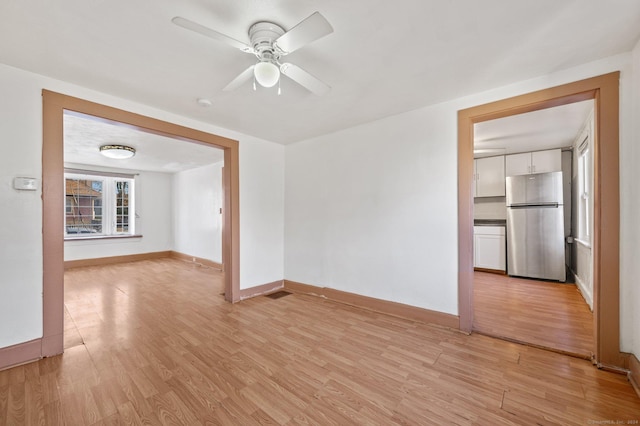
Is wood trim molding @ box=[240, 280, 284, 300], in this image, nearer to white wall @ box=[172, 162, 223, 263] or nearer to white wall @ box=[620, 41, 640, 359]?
white wall @ box=[172, 162, 223, 263]

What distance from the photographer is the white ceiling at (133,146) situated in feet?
11.7

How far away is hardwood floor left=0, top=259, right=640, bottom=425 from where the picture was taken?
1.54 metres

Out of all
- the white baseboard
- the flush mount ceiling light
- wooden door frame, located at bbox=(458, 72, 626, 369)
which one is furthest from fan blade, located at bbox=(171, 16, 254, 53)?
the white baseboard

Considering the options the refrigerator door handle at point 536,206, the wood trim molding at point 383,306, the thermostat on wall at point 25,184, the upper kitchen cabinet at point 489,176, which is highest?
the upper kitchen cabinet at point 489,176

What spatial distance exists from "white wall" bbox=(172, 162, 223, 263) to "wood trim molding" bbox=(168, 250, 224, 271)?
0.07 m

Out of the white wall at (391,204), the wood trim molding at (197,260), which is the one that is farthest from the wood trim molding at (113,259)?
the white wall at (391,204)

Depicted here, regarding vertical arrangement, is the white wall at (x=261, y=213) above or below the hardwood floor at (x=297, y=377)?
above

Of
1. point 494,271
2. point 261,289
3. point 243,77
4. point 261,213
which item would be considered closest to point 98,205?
point 261,213

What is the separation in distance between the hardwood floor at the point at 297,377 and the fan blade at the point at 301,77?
7.18ft

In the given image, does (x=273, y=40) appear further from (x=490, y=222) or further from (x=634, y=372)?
(x=490, y=222)

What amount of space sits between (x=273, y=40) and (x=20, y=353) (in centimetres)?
310

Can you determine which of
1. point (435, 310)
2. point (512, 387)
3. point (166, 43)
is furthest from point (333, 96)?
point (512, 387)

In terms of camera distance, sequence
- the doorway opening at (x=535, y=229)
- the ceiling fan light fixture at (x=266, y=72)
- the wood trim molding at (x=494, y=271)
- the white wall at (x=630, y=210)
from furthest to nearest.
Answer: the wood trim molding at (x=494, y=271)
the doorway opening at (x=535, y=229)
the white wall at (x=630, y=210)
the ceiling fan light fixture at (x=266, y=72)

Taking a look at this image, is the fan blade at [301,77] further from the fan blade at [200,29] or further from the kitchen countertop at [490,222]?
the kitchen countertop at [490,222]
